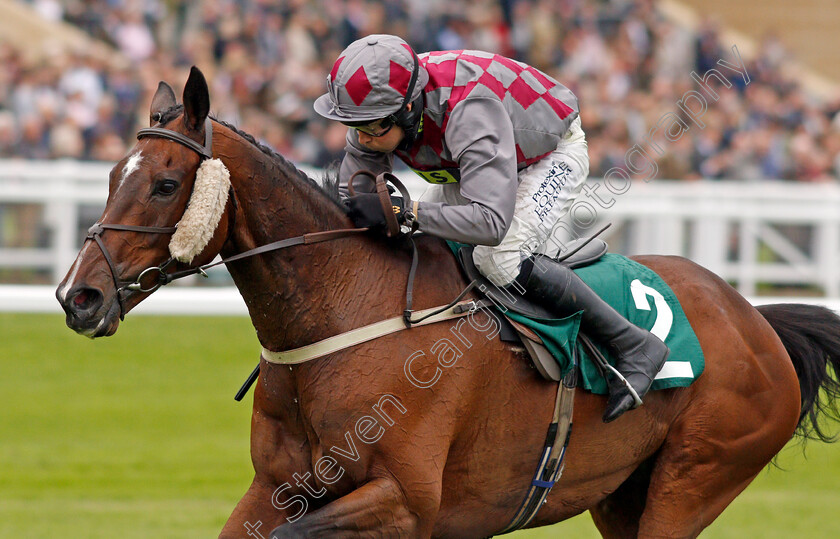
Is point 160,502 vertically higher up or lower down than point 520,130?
lower down

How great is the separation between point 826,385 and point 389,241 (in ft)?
6.78

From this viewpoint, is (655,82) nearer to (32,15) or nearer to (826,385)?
(32,15)

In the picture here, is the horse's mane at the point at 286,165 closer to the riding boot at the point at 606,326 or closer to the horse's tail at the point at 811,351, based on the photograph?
the riding boot at the point at 606,326

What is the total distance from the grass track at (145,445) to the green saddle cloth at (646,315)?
1.99m

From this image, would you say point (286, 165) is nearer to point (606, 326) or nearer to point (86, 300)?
point (86, 300)

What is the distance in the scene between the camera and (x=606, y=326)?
12.9 ft

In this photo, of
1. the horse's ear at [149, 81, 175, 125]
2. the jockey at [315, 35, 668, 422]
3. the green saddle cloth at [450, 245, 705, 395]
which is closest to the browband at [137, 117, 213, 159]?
the horse's ear at [149, 81, 175, 125]

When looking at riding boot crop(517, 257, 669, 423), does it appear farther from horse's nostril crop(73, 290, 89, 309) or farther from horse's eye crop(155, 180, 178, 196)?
horse's nostril crop(73, 290, 89, 309)

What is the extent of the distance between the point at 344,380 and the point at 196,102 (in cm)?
91

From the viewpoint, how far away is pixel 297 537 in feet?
11.0

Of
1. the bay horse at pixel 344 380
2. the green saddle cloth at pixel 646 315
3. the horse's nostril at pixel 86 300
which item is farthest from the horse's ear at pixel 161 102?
the green saddle cloth at pixel 646 315

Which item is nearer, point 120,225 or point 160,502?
point 120,225

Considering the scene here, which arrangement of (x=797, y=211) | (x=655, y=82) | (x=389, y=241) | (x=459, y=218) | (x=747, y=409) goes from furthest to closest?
(x=655, y=82)
(x=797, y=211)
(x=747, y=409)
(x=389, y=241)
(x=459, y=218)

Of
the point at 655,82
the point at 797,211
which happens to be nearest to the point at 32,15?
the point at 655,82
